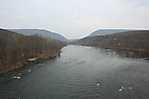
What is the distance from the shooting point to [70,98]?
19.9 meters

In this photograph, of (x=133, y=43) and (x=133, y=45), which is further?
(x=133, y=43)

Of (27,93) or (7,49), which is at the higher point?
(7,49)

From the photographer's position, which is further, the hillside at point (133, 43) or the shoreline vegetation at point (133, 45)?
Result: the hillside at point (133, 43)

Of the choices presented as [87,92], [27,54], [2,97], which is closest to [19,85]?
[2,97]

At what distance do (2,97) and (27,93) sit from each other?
2.86m

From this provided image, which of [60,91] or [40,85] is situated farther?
[40,85]

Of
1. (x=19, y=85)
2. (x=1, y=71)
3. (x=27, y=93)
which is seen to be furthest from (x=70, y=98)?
(x=1, y=71)

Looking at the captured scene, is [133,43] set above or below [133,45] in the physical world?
above

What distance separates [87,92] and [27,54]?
32344 mm

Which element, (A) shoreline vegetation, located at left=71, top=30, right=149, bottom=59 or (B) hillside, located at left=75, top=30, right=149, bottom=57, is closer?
(A) shoreline vegetation, located at left=71, top=30, right=149, bottom=59

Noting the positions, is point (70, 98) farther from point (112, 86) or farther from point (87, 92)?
point (112, 86)

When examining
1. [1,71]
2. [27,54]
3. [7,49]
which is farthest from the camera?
[27,54]

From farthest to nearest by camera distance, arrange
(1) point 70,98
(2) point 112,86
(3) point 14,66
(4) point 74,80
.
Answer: (3) point 14,66 < (4) point 74,80 < (2) point 112,86 < (1) point 70,98

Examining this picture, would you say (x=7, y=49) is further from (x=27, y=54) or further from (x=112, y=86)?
(x=112, y=86)
